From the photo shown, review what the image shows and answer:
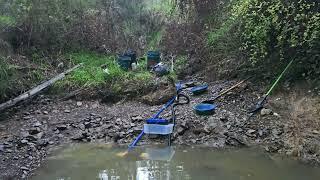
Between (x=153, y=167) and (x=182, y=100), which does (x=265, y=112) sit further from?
(x=153, y=167)

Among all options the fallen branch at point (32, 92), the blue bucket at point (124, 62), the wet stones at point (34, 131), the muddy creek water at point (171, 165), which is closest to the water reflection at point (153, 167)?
the muddy creek water at point (171, 165)

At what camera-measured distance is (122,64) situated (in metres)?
9.70

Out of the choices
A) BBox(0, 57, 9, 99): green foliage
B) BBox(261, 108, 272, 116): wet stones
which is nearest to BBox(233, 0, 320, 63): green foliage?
BBox(261, 108, 272, 116): wet stones

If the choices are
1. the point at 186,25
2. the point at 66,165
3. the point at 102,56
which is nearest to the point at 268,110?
the point at 66,165

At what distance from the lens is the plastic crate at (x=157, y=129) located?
268 inches

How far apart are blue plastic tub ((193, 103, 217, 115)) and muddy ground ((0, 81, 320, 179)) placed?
0.10 meters

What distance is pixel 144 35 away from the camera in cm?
1231

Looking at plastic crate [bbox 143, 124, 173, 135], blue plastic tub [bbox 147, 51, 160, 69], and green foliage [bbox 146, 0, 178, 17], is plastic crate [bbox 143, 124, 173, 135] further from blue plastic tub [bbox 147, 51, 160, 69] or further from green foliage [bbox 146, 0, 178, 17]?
green foliage [bbox 146, 0, 178, 17]

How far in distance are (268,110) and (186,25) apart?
13.9 ft

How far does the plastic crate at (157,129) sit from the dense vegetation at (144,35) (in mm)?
2025

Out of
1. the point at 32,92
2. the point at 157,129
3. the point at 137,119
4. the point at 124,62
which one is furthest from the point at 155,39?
the point at 157,129

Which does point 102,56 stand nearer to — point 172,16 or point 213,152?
point 172,16

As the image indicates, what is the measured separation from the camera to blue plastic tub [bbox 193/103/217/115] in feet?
23.9

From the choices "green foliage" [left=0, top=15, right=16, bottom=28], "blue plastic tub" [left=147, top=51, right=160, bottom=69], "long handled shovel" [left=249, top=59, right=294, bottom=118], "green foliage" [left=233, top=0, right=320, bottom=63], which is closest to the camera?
"green foliage" [left=233, top=0, right=320, bottom=63]
